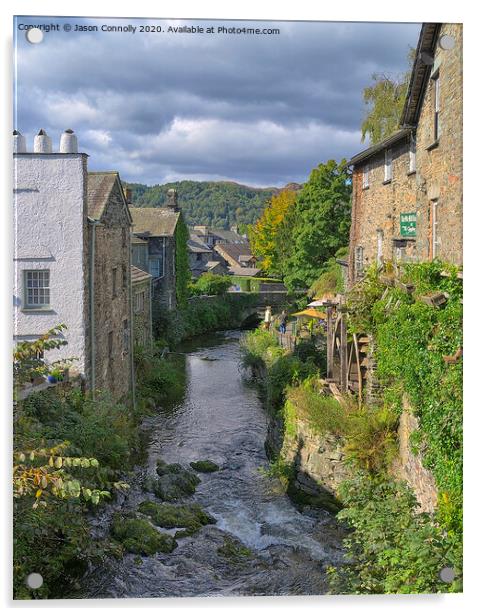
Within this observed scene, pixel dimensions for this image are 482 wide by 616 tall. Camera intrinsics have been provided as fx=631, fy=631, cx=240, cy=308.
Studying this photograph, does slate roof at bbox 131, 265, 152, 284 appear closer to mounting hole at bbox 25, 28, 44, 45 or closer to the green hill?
the green hill

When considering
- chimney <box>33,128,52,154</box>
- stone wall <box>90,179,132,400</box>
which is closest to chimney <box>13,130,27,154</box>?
chimney <box>33,128,52,154</box>

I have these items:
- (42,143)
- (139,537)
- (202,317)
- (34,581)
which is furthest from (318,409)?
(202,317)

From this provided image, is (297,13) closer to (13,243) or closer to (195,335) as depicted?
(13,243)

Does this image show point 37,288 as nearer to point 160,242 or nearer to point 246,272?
point 160,242

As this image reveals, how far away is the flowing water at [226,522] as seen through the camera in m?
7.18

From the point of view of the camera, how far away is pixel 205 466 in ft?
45.3

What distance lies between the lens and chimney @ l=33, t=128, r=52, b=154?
783 centimetres

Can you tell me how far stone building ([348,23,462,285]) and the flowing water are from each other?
185 inches

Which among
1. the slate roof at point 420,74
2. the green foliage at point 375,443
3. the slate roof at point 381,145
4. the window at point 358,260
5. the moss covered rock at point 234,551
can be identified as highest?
the slate roof at point 381,145

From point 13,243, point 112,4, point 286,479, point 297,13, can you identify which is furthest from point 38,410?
point 297,13

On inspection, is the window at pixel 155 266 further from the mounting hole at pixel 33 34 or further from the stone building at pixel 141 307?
the mounting hole at pixel 33 34

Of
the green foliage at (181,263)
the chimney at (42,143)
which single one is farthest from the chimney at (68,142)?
the green foliage at (181,263)

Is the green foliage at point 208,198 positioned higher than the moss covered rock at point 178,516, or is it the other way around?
the green foliage at point 208,198

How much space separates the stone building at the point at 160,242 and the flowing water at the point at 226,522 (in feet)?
33.3
